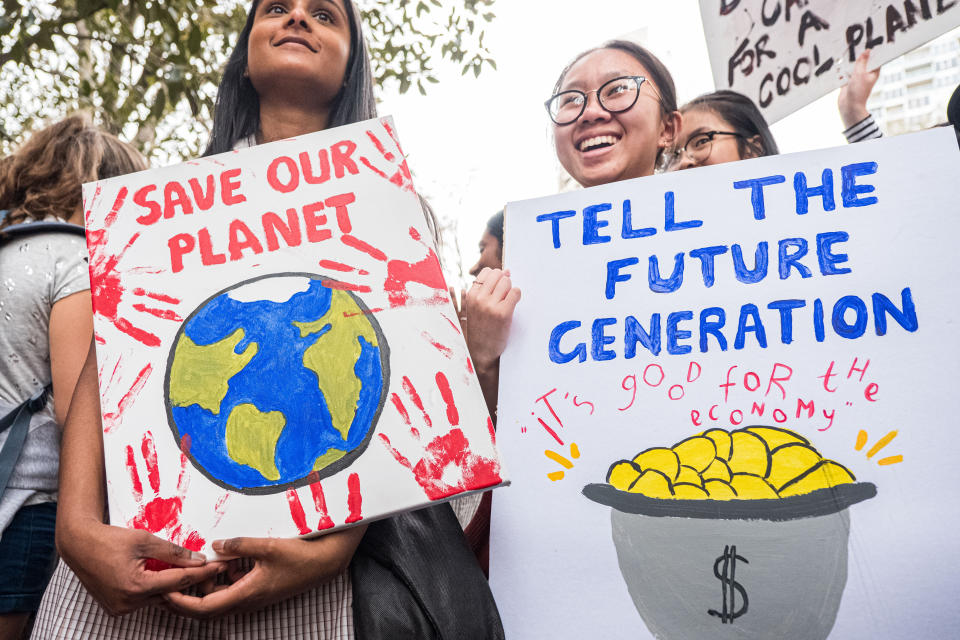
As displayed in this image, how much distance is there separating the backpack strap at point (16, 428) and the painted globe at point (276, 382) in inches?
21.4

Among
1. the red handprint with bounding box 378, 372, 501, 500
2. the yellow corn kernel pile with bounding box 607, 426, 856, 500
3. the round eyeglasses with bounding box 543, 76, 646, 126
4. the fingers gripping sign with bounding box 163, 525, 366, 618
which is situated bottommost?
the fingers gripping sign with bounding box 163, 525, 366, 618

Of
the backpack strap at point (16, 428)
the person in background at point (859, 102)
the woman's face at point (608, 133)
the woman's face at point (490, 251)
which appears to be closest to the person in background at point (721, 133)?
the person in background at point (859, 102)

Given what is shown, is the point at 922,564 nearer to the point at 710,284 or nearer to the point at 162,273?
the point at 710,284

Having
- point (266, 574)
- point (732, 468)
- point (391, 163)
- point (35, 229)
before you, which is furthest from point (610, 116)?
point (35, 229)

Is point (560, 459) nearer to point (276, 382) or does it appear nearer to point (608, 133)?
point (276, 382)

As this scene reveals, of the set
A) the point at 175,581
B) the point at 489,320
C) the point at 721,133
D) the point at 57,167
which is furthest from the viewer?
the point at 721,133

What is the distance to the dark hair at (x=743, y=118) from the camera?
2.27 meters

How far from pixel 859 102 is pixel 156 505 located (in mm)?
1952

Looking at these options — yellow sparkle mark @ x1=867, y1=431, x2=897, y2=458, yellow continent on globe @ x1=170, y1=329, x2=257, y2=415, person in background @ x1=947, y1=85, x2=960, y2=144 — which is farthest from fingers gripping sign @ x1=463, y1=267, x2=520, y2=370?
person in background @ x1=947, y1=85, x2=960, y2=144

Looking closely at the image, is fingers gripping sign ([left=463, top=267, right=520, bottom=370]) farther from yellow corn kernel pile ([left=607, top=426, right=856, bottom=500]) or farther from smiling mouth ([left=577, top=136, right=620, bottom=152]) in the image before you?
smiling mouth ([left=577, top=136, right=620, bottom=152])

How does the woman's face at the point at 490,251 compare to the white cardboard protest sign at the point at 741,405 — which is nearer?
the white cardboard protest sign at the point at 741,405

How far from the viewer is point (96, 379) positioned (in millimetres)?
1229

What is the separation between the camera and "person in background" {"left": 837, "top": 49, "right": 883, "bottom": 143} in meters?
1.99

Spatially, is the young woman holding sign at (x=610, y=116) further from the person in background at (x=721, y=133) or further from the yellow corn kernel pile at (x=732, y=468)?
the yellow corn kernel pile at (x=732, y=468)
